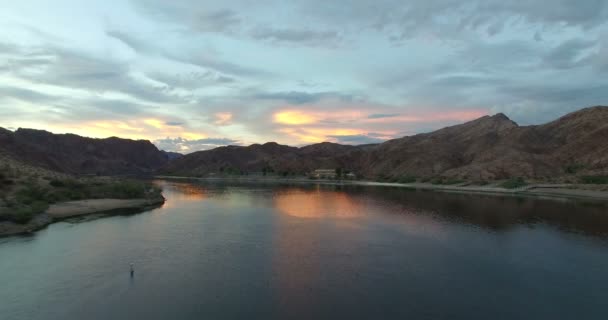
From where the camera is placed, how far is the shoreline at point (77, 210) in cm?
4059

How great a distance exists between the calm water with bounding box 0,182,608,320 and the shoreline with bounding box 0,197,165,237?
2.22 meters

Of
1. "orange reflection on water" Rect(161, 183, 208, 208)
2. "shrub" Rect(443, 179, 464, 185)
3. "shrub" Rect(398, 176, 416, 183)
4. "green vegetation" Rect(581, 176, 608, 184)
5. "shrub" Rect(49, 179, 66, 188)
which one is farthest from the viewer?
"shrub" Rect(398, 176, 416, 183)

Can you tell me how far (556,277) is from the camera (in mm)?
28031

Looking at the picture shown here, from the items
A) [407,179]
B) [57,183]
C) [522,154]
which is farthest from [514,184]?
[57,183]

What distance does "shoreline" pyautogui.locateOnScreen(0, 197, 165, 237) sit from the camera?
4059cm

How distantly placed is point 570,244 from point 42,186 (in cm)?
7339

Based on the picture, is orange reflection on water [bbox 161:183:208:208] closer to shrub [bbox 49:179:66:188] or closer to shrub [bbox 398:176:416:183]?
shrub [bbox 49:179:66:188]

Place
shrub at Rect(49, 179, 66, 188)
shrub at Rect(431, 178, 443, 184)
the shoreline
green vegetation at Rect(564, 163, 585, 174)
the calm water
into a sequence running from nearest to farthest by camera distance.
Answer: the calm water → the shoreline → shrub at Rect(49, 179, 66, 188) → green vegetation at Rect(564, 163, 585, 174) → shrub at Rect(431, 178, 443, 184)

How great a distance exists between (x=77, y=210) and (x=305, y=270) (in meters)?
43.0

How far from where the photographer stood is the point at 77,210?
55.9 metres

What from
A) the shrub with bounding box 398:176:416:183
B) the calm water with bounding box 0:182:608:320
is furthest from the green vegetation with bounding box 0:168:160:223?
the shrub with bounding box 398:176:416:183

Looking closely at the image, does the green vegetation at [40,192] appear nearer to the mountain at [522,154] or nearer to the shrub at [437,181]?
the shrub at [437,181]

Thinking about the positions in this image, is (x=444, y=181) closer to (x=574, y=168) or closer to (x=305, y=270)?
(x=574, y=168)

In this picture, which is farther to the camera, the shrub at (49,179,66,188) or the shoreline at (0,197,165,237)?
the shrub at (49,179,66,188)
